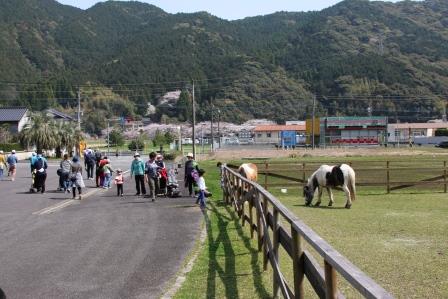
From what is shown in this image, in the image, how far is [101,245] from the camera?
1189cm

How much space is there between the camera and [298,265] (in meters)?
6.16

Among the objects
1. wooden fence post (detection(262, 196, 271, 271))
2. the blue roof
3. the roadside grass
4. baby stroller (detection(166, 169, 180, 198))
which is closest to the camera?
the roadside grass

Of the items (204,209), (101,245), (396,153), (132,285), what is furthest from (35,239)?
(396,153)

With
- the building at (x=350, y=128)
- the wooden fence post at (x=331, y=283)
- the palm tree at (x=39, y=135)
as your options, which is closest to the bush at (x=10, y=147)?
the palm tree at (x=39, y=135)

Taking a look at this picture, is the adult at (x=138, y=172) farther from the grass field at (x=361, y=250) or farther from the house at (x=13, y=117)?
the house at (x=13, y=117)

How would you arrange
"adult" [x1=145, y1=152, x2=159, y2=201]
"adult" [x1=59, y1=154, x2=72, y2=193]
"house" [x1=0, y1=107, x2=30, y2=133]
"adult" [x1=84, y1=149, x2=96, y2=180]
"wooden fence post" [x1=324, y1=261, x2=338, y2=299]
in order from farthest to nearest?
"house" [x1=0, y1=107, x2=30, y2=133] → "adult" [x1=84, y1=149, x2=96, y2=180] → "adult" [x1=59, y1=154, x2=72, y2=193] → "adult" [x1=145, y1=152, x2=159, y2=201] → "wooden fence post" [x1=324, y1=261, x2=338, y2=299]

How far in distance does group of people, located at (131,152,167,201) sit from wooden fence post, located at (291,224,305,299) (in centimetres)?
1580

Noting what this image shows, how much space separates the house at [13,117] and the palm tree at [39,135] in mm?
26226

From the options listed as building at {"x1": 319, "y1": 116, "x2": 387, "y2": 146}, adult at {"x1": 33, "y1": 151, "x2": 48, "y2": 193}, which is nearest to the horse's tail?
adult at {"x1": 33, "y1": 151, "x2": 48, "y2": 193}

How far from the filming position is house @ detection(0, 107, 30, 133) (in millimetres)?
101475

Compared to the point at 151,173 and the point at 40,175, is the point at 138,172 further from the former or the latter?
the point at 40,175

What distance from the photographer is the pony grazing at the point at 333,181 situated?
64.2ft

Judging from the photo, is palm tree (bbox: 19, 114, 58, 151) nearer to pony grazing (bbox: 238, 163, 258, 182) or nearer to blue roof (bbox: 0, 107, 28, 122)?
blue roof (bbox: 0, 107, 28, 122)

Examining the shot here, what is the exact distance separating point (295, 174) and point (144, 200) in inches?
636
